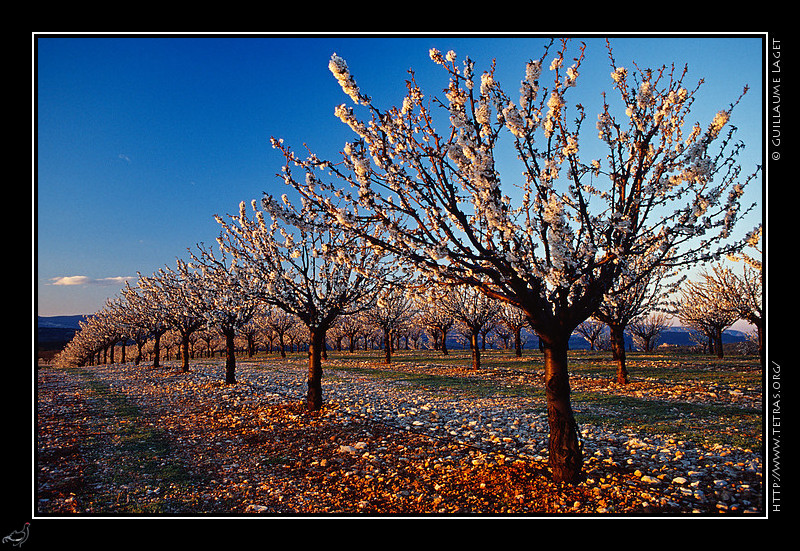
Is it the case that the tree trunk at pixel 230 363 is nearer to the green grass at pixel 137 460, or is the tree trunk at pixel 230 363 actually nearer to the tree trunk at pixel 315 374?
the green grass at pixel 137 460

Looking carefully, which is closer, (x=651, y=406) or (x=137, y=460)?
(x=137, y=460)

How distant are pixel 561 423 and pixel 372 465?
4219 millimetres

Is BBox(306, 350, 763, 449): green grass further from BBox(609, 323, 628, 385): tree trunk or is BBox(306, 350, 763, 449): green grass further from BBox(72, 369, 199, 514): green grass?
BBox(72, 369, 199, 514): green grass

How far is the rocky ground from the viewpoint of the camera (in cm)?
637

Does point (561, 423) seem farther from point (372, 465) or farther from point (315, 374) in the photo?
point (315, 374)

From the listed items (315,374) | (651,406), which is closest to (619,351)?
(651,406)
